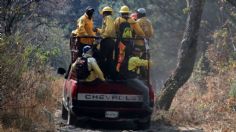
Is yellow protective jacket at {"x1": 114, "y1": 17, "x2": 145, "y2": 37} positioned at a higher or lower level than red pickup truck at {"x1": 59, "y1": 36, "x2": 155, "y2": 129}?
higher

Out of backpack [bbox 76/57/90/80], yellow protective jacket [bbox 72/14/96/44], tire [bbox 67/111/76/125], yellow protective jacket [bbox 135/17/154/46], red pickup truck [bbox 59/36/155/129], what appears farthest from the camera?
yellow protective jacket [bbox 135/17/154/46]

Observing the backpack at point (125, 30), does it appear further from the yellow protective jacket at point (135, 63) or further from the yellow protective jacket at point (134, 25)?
the yellow protective jacket at point (135, 63)

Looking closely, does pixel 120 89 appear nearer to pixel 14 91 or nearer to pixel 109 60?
pixel 109 60

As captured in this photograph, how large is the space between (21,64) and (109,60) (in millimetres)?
2918

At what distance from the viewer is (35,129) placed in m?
10.2

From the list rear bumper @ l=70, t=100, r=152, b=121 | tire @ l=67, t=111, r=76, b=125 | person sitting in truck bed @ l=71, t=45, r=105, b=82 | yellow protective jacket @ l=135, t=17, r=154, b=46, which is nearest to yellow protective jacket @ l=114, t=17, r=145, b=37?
yellow protective jacket @ l=135, t=17, r=154, b=46

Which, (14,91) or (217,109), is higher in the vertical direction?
(14,91)

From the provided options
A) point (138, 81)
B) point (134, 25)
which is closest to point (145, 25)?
point (134, 25)

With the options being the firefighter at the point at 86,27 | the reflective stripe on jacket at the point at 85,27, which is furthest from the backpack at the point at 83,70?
the reflective stripe on jacket at the point at 85,27

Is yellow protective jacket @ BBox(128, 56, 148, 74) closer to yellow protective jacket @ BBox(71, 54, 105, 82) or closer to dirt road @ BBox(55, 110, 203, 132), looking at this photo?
yellow protective jacket @ BBox(71, 54, 105, 82)

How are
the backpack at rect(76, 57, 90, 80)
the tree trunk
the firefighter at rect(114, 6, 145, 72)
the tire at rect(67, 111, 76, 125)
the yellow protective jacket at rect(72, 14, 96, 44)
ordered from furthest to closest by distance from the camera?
the tree trunk, the yellow protective jacket at rect(72, 14, 96, 44), the firefighter at rect(114, 6, 145, 72), the tire at rect(67, 111, 76, 125), the backpack at rect(76, 57, 90, 80)

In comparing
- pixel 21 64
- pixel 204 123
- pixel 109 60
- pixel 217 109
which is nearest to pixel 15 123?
pixel 21 64

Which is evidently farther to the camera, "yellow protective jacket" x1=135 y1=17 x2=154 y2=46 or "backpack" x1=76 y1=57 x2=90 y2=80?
"yellow protective jacket" x1=135 y1=17 x2=154 y2=46

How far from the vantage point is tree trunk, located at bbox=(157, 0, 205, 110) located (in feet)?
52.9
